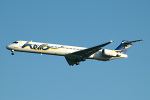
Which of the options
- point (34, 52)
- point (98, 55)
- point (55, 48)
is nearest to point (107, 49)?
point (98, 55)

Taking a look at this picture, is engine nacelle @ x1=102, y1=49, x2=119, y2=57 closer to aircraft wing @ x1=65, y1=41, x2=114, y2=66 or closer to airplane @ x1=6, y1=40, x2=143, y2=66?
airplane @ x1=6, y1=40, x2=143, y2=66

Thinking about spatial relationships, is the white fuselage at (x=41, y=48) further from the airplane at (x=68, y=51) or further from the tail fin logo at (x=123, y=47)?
the tail fin logo at (x=123, y=47)

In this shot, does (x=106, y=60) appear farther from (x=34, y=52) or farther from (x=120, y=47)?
(x=34, y=52)

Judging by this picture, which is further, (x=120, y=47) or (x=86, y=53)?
(x=120, y=47)

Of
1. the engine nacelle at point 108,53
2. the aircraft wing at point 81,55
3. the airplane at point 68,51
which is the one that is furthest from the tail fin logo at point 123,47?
the aircraft wing at point 81,55

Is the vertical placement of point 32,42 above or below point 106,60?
above

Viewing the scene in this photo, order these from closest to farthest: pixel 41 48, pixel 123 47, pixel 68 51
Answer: pixel 41 48 → pixel 68 51 → pixel 123 47

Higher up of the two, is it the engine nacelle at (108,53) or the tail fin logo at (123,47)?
the tail fin logo at (123,47)

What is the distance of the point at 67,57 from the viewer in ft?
129

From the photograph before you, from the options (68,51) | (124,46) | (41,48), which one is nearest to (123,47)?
(124,46)

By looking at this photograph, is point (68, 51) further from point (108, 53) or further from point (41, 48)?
point (108, 53)

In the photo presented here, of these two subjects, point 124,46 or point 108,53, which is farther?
point 124,46

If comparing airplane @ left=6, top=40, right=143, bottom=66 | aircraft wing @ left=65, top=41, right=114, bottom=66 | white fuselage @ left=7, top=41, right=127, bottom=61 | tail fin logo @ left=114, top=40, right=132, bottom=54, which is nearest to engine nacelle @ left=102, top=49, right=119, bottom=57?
airplane @ left=6, top=40, right=143, bottom=66

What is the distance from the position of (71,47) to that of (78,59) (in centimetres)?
229
